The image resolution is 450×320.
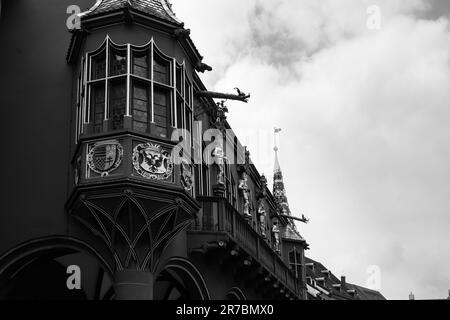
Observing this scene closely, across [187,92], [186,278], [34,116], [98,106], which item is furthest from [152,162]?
[186,278]

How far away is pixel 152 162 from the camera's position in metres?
19.3

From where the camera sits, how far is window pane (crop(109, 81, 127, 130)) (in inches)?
782

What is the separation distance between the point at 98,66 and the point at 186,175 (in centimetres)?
407

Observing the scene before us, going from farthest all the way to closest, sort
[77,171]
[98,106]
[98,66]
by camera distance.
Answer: [98,66] → [98,106] → [77,171]

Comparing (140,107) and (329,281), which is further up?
(329,281)

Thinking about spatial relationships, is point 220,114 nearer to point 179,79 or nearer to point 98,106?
point 179,79

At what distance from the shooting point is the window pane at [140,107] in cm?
1994

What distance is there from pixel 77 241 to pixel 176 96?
5.02 m

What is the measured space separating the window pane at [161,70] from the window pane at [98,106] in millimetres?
1585

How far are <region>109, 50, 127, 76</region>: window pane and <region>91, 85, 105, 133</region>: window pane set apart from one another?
548 mm

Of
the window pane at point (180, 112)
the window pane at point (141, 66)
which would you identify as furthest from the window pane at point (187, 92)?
the window pane at point (141, 66)

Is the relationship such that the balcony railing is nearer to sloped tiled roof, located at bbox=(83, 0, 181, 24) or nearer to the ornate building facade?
the ornate building facade

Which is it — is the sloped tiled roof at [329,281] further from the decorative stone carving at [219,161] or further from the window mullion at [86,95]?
the window mullion at [86,95]

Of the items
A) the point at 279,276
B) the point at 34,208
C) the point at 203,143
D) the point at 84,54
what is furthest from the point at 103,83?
the point at 279,276
